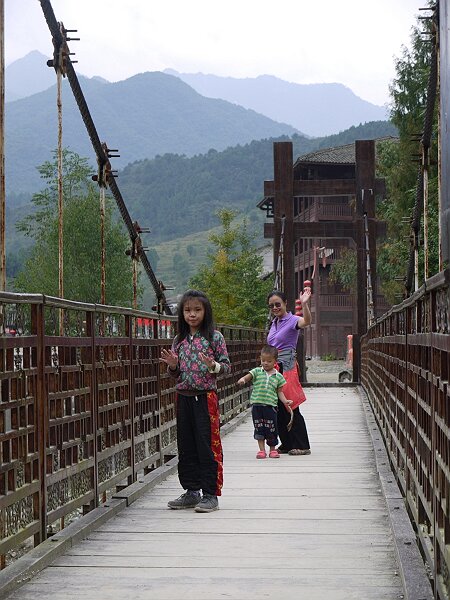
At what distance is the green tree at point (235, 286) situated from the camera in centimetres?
4991

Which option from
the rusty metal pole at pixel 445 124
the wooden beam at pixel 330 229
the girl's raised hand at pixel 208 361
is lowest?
the girl's raised hand at pixel 208 361

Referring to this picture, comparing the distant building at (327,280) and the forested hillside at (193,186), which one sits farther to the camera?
the forested hillside at (193,186)

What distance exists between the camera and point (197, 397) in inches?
286

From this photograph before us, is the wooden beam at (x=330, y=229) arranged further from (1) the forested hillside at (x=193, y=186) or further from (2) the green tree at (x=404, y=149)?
(1) the forested hillside at (x=193, y=186)

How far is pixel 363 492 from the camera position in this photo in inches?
318

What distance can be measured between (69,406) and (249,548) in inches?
43.0

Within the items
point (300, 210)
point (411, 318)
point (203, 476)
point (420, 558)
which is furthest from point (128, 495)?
point (300, 210)

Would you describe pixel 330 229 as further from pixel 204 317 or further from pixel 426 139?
pixel 204 317

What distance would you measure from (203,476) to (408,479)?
1238 mm

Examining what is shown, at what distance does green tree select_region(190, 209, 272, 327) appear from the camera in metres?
49.9

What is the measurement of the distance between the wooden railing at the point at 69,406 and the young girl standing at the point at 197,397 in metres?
0.40

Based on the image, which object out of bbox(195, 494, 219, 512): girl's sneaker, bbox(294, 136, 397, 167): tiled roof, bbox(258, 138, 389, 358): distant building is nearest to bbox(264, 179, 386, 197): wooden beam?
bbox(195, 494, 219, 512): girl's sneaker

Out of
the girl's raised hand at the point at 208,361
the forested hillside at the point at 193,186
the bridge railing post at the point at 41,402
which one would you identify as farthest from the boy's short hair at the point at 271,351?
the forested hillside at the point at 193,186

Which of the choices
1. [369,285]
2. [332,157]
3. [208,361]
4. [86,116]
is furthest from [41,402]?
[332,157]
